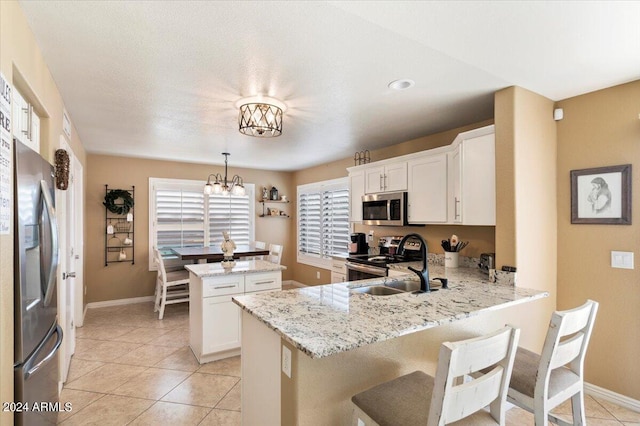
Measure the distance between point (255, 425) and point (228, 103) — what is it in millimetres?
2407

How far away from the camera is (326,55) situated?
1.97 m

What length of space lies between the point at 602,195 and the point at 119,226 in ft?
20.4

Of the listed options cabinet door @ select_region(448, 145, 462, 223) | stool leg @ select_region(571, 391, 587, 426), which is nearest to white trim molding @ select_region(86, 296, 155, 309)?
cabinet door @ select_region(448, 145, 462, 223)

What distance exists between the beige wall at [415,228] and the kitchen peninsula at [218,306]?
6.35ft

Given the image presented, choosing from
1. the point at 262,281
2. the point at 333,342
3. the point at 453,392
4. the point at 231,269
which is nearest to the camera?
the point at 453,392

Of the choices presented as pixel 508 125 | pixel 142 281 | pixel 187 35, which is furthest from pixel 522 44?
pixel 142 281

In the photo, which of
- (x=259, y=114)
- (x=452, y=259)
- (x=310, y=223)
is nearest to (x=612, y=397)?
(x=452, y=259)

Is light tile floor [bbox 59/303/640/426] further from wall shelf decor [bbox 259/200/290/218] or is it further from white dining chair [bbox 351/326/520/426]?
wall shelf decor [bbox 259/200/290/218]

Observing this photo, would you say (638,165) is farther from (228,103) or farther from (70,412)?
(70,412)

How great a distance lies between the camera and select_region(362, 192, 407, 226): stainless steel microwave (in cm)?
369

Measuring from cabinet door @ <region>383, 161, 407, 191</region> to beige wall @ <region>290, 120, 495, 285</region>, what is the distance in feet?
1.60

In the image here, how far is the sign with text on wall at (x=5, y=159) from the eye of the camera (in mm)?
1296

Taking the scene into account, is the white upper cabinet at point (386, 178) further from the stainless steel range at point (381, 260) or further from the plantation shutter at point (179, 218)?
the plantation shutter at point (179, 218)

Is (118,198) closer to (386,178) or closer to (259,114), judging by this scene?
Result: (259,114)
